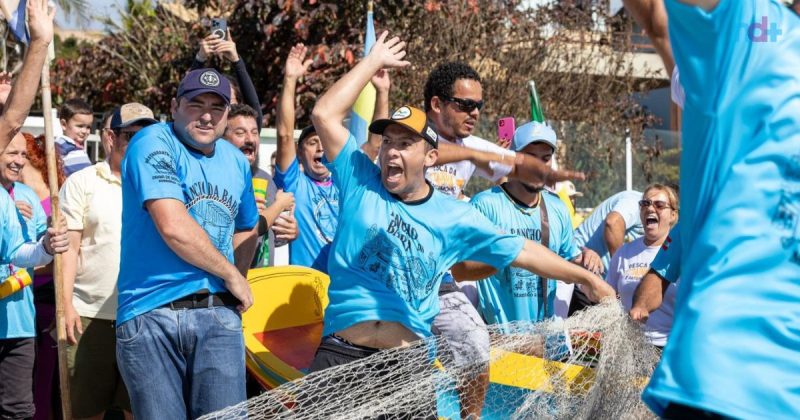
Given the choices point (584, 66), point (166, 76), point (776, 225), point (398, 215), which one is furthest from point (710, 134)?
point (584, 66)

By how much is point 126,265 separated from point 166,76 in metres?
9.06

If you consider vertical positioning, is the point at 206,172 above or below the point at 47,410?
above

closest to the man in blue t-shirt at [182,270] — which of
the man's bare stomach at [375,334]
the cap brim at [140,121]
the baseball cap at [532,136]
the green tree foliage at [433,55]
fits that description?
the man's bare stomach at [375,334]

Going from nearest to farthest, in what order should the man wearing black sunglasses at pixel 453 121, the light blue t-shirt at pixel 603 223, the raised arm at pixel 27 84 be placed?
the raised arm at pixel 27 84, the man wearing black sunglasses at pixel 453 121, the light blue t-shirt at pixel 603 223

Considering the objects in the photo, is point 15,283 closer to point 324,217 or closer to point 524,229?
point 324,217

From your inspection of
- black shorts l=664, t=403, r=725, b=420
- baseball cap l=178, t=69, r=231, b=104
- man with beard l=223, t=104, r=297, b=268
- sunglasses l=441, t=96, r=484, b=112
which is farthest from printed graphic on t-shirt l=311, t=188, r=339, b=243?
black shorts l=664, t=403, r=725, b=420

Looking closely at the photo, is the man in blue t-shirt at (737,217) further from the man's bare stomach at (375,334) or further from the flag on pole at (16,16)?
the flag on pole at (16,16)

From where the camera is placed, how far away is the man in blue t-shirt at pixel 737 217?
2.37 metres

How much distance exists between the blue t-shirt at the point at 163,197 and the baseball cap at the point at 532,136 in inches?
77.2

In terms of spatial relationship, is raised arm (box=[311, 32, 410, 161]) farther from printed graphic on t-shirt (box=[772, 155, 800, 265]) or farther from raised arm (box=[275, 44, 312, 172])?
printed graphic on t-shirt (box=[772, 155, 800, 265])

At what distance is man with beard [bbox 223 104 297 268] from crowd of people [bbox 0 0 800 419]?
0.05ft

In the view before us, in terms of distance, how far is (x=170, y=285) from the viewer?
456cm

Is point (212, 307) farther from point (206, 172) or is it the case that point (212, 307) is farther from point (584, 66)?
point (584, 66)

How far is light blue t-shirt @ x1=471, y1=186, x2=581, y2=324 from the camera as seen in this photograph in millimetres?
5988
